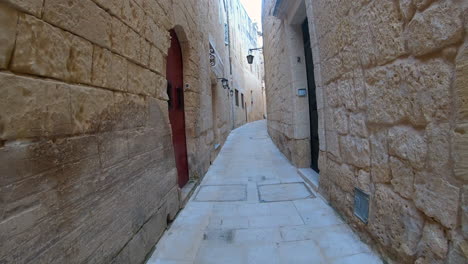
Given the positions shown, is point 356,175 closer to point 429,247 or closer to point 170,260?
point 429,247

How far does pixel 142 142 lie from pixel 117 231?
2.23 ft

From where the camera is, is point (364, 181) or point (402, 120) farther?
point (364, 181)

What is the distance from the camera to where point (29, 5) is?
3.11 feet

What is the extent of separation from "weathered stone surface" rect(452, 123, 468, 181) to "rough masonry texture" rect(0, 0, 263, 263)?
1827 millimetres

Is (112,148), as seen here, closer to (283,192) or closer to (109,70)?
(109,70)

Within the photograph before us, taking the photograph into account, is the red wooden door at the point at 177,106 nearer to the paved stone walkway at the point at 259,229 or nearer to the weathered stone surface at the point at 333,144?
the paved stone walkway at the point at 259,229

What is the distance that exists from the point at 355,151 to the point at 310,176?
5.18ft

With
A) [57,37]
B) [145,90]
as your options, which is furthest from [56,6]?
[145,90]

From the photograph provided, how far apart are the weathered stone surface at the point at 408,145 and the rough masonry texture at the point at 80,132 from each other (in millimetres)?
1812

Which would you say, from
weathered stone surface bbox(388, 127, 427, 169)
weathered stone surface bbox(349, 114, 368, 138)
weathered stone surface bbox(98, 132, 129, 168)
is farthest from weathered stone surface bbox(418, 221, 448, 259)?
weathered stone surface bbox(98, 132, 129, 168)

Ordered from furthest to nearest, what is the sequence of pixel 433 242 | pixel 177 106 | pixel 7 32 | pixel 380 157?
pixel 177 106
pixel 380 157
pixel 433 242
pixel 7 32

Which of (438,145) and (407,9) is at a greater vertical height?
(407,9)

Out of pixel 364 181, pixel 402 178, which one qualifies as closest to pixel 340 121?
pixel 364 181

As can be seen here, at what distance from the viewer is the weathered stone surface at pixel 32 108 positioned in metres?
0.86
